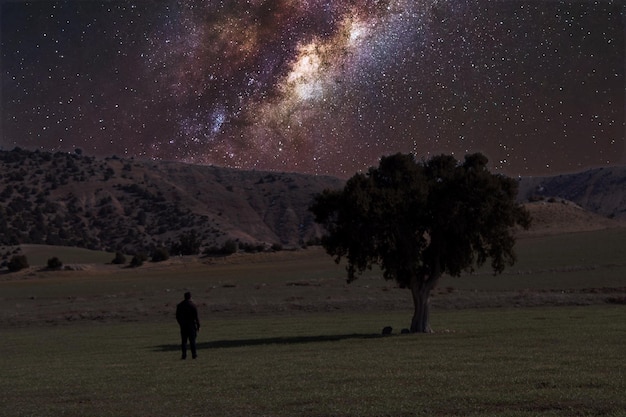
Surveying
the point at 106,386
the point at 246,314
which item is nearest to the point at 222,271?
the point at 246,314

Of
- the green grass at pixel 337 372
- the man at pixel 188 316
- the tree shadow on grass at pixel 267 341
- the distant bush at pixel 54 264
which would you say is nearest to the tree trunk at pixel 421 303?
the green grass at pixel 337 372

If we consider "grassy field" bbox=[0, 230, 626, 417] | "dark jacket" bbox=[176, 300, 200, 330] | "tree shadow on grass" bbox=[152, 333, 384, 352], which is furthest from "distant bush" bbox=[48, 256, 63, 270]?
"dark jacket" bbox=[176, 300, 200, 330]

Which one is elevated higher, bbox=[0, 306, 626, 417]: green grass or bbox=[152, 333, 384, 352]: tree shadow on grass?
bbox=[0, 306, 626, 417]: green grass

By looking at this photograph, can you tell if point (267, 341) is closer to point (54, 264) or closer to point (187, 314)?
point (187, 314)

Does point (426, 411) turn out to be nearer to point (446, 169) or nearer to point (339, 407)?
point (339, 407)

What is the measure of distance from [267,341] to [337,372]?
52.4 ft

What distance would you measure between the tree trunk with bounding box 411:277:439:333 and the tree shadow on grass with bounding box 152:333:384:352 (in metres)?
2.45

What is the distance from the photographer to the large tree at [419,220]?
45031mm

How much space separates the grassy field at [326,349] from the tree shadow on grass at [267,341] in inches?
4.0

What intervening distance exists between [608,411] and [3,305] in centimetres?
7162

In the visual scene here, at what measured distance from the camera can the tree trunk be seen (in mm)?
44994

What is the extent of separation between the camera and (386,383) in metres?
23.3

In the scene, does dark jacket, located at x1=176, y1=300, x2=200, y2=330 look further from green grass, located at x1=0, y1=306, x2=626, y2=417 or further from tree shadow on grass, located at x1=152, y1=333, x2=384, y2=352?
tree shadow on grass, located at x1=152, y1=333, x2=384, y2=352

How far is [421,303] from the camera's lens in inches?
1796
